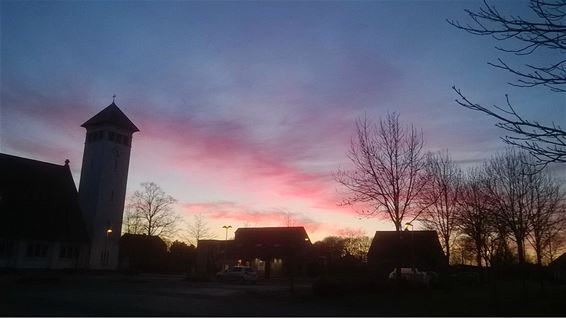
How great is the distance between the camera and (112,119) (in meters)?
58.1

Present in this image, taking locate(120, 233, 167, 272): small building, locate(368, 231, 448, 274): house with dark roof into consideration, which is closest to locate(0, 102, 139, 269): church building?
locate(120, 233, 167, 272): small building

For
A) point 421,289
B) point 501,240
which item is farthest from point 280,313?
point 501,240

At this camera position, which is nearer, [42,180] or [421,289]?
[421,289]

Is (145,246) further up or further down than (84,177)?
further down

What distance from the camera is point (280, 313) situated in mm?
18516

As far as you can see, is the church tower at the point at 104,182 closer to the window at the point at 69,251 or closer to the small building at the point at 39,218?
the small building at the point at 39,218

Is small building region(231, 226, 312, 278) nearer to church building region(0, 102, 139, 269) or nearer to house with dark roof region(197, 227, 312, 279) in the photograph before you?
house with dark roof region(197, 227, 312, 279)

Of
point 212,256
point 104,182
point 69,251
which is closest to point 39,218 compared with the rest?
point 69,251

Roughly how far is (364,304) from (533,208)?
788 inches

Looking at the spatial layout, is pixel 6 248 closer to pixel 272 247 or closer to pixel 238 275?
pixel 238 275

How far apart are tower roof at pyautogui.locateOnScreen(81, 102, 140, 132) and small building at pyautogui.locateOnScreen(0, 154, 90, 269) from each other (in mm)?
6995

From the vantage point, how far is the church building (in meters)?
47.9

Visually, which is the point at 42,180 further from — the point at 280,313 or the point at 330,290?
the point at 280,313

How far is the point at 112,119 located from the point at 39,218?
1466cm
